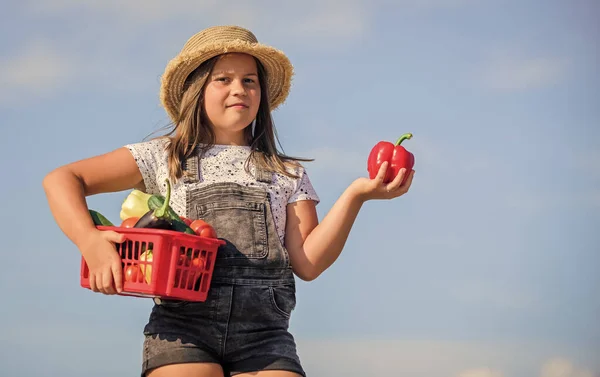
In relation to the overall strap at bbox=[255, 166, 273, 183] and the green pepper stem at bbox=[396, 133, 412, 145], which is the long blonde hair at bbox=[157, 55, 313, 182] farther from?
the green pepper stem at bbox=[396, 133, 412, 145]

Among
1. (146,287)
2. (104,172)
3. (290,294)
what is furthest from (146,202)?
(290,294)

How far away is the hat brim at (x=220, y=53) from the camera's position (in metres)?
5.01

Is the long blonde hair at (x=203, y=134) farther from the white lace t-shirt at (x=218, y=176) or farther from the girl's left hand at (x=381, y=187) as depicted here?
the girl's left hand at (x=381, y=187)

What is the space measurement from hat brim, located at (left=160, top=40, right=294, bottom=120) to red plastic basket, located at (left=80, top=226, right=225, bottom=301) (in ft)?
4.33

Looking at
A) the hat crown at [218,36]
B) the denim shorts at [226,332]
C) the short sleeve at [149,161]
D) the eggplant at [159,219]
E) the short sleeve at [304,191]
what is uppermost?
the hat crown at [218,36]

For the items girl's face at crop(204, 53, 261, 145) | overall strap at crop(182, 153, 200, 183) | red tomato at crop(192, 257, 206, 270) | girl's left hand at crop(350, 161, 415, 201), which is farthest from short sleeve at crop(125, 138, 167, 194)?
girl's left hand at crop(350, 161, 415, 201)

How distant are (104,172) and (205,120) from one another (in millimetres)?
720

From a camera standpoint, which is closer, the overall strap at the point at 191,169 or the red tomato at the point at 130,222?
the red tomato at the point at 130,222

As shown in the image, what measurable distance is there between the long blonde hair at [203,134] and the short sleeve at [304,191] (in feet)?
0.23

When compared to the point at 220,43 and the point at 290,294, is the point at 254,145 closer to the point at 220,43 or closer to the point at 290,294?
the point at 220,43

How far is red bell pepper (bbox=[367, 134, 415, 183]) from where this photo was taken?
15.5 ft

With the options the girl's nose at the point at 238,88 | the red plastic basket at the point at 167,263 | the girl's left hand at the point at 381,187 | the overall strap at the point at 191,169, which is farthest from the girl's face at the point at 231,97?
the red plastic basket at the point at 167,263

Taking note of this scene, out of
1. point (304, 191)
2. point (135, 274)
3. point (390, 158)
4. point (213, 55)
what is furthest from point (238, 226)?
point (213, 55)

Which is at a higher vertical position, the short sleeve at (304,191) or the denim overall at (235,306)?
the short sleeve at (304,191)
